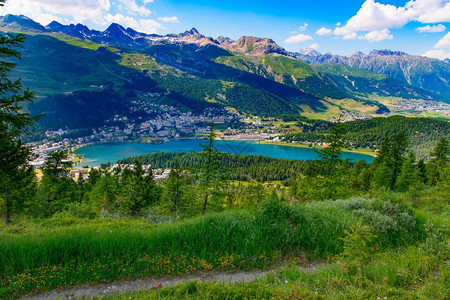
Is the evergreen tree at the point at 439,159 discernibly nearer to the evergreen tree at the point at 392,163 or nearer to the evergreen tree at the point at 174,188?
the evergreen tree at the point at 392,163

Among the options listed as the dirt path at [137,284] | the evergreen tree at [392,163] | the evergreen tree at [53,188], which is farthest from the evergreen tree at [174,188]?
the evergreen tree at [392,163]

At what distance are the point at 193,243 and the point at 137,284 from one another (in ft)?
4.24

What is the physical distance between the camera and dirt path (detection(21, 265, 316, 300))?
11.9ft

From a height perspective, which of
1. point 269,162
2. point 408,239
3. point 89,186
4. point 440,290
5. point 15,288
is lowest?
point 269,162

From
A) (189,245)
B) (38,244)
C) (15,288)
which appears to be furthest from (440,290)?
(38,244)

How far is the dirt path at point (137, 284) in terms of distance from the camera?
364cm

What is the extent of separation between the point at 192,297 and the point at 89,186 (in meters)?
38.4

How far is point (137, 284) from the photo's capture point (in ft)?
12.8

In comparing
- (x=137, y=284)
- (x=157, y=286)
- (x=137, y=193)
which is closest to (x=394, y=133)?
(x=137, y=193)

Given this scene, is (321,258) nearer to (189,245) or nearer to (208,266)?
(208,266)

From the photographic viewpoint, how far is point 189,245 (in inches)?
187

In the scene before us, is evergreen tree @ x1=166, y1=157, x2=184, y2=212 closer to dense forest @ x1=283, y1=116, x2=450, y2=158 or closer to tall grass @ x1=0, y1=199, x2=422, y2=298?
tall grass @ x1=0, y1=199, x2=422, y2=298

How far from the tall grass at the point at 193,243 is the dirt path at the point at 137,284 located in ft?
0.49

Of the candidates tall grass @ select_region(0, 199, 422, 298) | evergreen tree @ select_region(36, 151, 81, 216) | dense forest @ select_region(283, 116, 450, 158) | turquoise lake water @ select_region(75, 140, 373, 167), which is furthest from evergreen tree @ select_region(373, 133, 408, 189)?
dense forest @ select_region(283, 116, 450, 158)
